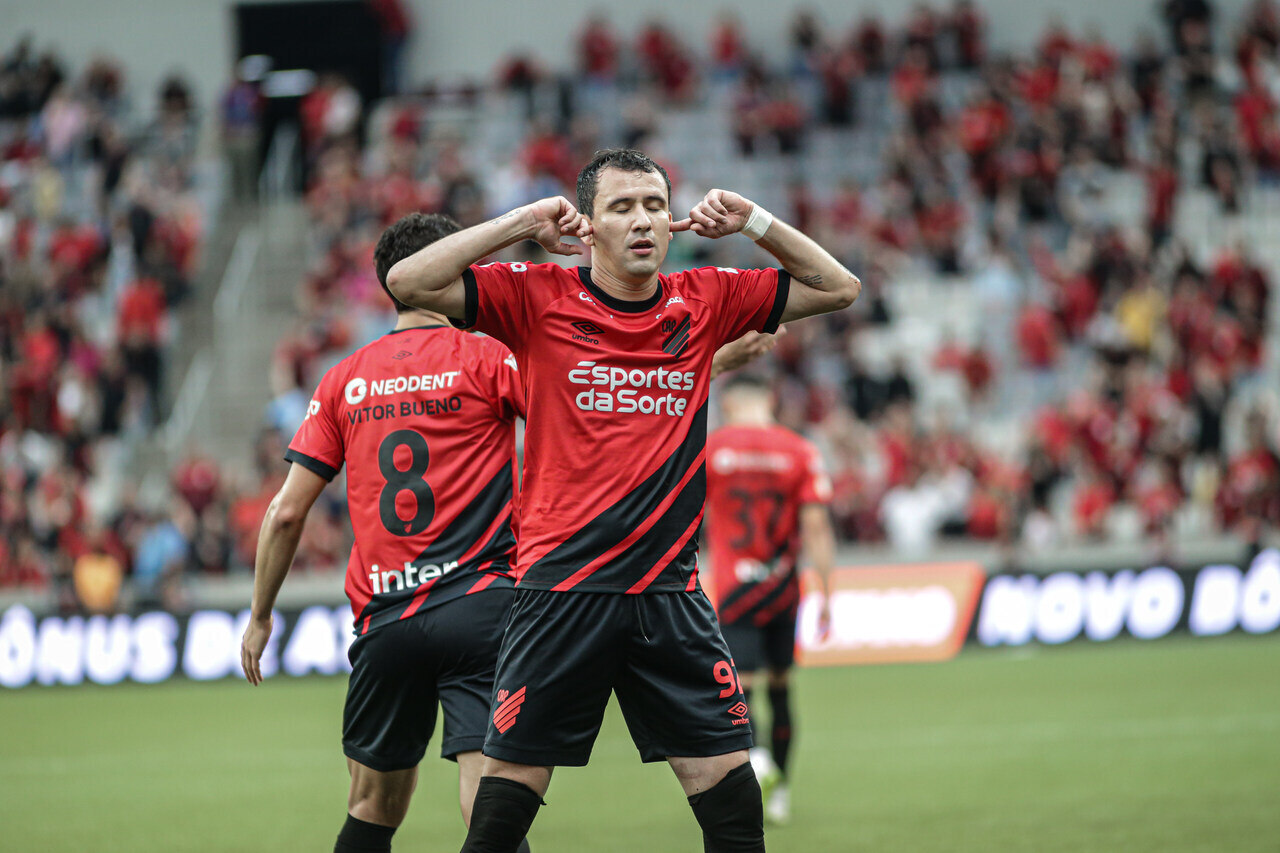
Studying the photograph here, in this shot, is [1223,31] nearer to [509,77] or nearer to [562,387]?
[509,77]

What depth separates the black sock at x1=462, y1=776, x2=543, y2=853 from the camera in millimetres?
4180

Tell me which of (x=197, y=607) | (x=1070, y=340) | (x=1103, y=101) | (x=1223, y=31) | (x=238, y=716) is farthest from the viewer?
(x=1223, y=31)

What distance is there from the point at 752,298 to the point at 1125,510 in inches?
555

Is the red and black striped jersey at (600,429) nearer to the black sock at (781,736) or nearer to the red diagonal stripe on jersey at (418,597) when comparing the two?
the red diagonal stripe on jersey at (418,597)

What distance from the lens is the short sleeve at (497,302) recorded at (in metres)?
4.29

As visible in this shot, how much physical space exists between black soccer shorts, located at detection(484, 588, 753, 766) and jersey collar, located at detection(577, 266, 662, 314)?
0.85 meters

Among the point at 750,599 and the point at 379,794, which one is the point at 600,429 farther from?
the point at 750,599

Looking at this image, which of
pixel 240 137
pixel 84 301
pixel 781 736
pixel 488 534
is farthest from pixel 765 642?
pixel 240 137

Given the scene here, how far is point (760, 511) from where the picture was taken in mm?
8422

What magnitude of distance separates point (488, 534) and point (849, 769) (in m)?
5.18

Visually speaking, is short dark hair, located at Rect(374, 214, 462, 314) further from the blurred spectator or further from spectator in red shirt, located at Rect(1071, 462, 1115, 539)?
the blurred spectator

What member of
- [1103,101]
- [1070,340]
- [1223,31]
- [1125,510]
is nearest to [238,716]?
[1125,510]

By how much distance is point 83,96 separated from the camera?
24.1 m

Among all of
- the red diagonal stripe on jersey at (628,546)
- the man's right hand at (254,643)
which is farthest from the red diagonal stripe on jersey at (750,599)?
the red diagonal stripe on jersey at (628,546)
